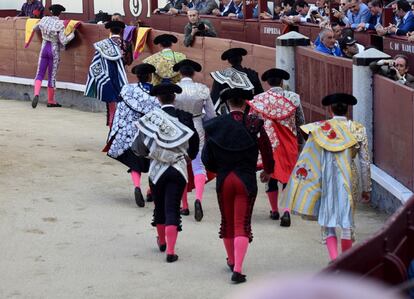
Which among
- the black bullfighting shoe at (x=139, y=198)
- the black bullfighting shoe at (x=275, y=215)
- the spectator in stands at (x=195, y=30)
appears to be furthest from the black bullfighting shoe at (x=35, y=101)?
the black bullfighting shoe at (x=275, y=215)

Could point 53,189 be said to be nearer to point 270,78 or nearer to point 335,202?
point 270,78

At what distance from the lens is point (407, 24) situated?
11.1 meters

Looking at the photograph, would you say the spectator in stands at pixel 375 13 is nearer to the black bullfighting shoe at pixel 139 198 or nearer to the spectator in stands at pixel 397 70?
the spectator in stands at pixel 397 70

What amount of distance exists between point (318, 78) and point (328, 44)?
412 millimetres

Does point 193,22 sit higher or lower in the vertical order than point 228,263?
higher

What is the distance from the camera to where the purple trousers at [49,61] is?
53.6 feet

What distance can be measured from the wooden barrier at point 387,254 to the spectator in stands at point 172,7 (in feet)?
48.1

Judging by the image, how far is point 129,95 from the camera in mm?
9031

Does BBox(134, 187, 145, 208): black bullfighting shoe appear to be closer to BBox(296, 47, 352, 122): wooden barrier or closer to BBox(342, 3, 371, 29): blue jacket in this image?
BBox(296, 47, 352, 122): wooden barrier

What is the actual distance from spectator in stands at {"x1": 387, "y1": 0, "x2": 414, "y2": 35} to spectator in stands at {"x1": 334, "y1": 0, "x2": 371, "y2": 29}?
761 mm

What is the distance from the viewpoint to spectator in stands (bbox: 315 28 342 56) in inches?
439

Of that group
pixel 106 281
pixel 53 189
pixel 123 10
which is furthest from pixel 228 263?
pixel 123 10

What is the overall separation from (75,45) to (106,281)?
10282mm

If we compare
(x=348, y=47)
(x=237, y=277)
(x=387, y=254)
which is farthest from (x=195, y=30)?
(x=387, y=254)
